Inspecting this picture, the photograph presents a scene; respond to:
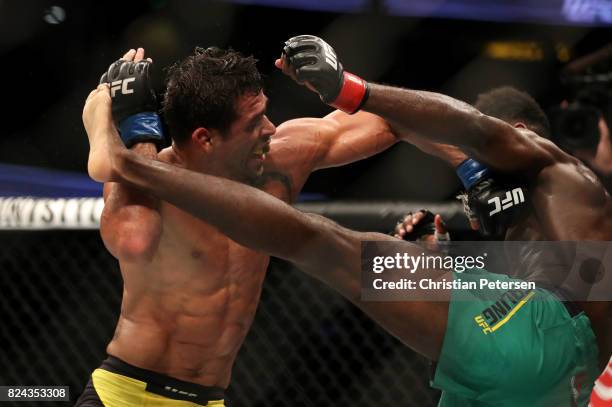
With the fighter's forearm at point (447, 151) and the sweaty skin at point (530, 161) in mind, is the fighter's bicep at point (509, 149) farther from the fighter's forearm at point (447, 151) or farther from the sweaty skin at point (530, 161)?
the fighter's forearm at point (447, 151)

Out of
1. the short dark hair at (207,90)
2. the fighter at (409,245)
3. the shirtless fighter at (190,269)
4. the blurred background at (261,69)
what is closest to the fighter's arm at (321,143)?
the shirtless fighter at (190,269)

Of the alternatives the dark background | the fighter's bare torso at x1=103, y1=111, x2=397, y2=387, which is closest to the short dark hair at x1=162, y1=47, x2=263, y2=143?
the fighter's bare torso at x1=103, y1=111, x2=397, y2=387

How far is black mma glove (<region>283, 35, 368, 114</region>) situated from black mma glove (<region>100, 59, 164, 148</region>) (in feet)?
0.92

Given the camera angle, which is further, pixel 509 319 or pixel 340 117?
pixel 340 117

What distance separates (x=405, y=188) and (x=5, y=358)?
1542 mm

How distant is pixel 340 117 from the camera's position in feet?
7.09

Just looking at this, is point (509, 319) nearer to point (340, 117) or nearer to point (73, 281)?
point (340, 117)

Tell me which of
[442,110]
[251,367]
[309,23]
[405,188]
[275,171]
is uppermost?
[442,110]

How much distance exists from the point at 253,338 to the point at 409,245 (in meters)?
1.22

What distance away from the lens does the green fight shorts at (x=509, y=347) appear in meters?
1.63

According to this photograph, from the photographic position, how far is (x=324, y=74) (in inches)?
65.1

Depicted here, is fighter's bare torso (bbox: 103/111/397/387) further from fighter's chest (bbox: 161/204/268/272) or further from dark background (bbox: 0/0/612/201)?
dark background (bbox: 0/0/612/201)

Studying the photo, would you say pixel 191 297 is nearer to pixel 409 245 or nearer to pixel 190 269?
pixel 190 269

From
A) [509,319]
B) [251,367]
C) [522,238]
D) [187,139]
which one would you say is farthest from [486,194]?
[251,367]
